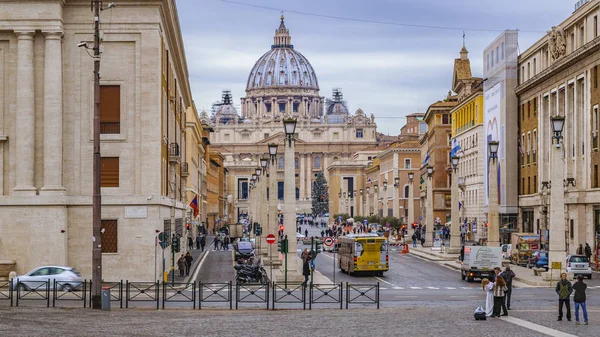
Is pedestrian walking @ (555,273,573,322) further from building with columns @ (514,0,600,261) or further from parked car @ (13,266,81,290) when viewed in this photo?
building with columns @ (514,0,600,261)

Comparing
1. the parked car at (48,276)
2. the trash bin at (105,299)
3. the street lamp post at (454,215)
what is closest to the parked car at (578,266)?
the street lamp post at (454,215)

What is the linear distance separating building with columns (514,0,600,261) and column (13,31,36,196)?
85.4 ft

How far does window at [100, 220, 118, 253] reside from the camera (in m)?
48.5

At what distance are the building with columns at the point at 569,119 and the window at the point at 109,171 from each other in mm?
22559

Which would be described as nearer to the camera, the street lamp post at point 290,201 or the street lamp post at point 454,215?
the street lamp post at point 290,201

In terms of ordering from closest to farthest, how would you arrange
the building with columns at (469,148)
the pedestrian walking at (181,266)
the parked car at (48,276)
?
the parked car at (48,276), the pedestrian walking at (181,266), the building with columns at (469,148)

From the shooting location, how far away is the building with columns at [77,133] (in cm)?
4788

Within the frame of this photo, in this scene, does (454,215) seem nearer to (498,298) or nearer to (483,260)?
(483,260)

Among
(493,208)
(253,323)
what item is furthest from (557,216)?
(253,323)

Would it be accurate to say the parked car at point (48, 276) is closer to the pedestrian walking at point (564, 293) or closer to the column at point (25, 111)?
the column at point (25, 111)

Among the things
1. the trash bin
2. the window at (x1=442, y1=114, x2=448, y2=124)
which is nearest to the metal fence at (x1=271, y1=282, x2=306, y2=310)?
the trash bin

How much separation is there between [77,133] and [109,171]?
2.00m

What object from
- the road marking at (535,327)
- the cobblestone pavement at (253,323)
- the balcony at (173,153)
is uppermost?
the balcony at (173,153)

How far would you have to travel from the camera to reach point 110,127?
48875 mm
